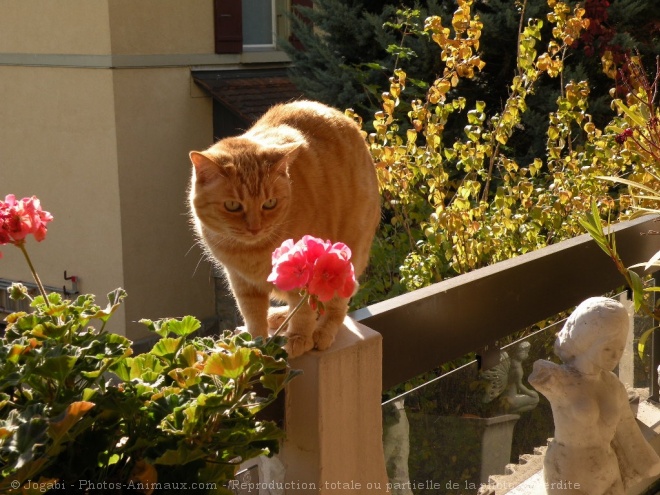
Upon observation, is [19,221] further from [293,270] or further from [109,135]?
[109,135]

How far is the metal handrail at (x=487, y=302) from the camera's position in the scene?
5.75 feet

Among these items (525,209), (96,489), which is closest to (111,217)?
(525,209)

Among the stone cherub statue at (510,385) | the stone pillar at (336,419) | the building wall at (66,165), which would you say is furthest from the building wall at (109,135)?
the stone pillar at (336,419)

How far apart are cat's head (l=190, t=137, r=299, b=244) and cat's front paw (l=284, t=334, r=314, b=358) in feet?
1.29

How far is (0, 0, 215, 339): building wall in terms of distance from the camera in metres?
7.86

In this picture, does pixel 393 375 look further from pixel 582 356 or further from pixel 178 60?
pixel 178 60

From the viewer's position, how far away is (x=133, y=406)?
108 cm

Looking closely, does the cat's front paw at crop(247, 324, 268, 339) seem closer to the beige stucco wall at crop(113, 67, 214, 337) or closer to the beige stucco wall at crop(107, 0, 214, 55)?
the beige stucco wall at crop(113, 67, 214, 337)

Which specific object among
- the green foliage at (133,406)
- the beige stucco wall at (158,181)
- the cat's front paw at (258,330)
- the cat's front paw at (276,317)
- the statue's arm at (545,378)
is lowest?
the beige stucco wall at (158,181)

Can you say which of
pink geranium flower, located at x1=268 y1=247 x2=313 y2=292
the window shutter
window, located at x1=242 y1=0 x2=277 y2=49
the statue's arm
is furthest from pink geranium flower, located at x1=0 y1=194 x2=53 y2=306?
window, located at x1=242 y1=0 x2=277 y2=49

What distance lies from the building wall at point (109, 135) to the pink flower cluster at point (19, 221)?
634 cm

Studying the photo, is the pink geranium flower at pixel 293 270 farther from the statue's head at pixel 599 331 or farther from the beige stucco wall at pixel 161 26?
the beige stucco wall at pixel 161 26

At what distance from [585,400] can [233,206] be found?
85cm

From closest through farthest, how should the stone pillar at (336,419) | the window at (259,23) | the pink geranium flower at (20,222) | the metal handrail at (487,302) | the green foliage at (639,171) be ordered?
the pink geranium flower at (20,222)
the stone pillar at (336,419)
the metal handrail at (487,302)
the green foliage at (639,171)
the window at (259,23)
